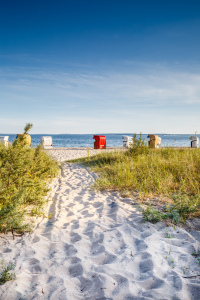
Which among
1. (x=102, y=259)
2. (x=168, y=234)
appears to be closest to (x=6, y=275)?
(x=102, y=259)

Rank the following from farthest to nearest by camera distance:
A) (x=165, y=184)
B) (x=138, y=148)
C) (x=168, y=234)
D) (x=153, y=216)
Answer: (x=138, y=148), (x=165, y=184), (x=153, y=216), (x=168, y=234)

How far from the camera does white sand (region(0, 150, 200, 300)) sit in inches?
73.7

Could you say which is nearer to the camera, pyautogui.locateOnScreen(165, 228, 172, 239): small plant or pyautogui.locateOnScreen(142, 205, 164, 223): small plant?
pyautogui.locateOnScreen(165, 228, 172, 239): small plant

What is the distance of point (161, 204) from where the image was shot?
4066 millimetres

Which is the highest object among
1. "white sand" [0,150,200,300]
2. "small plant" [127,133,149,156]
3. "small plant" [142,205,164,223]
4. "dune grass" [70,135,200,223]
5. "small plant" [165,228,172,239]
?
"small plant" [127,133,149,156]

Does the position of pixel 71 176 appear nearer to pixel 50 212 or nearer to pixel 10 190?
pixel 50 212

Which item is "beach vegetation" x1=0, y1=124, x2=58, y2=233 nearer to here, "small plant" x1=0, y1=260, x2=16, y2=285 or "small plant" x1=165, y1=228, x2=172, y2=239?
"small plant" x1=0, y1=260, x2=16, y2=285

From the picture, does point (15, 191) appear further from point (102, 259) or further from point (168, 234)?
point (168, 234)

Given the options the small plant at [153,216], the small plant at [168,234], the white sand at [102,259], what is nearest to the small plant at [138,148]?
the white sand at [102,259]

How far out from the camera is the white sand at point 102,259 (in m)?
1.87

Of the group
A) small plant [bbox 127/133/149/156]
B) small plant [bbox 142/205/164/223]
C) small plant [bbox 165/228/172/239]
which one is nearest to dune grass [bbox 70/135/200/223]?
small plant [bbox 142/205/164/223]

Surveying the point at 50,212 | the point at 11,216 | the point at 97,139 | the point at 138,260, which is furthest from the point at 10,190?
the point at 97,139

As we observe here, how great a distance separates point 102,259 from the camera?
238 centimetres

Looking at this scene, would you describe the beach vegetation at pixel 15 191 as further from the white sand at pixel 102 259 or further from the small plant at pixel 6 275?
the small plant at pixel 6 275
